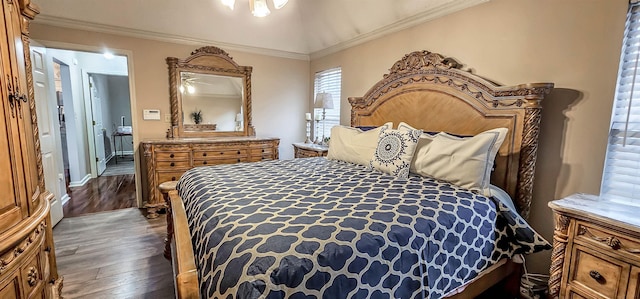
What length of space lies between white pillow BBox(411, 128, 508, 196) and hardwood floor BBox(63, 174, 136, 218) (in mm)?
3909

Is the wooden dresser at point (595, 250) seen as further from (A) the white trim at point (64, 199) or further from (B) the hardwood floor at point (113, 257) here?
(A) the white trim at point (64, 199)

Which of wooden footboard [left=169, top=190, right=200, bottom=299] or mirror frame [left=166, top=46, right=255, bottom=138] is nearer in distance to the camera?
wooden footboard [left=169, top=190, right=200, bottom=299]

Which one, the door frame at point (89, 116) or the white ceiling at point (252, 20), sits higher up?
the white ceiling at point (252, 20)

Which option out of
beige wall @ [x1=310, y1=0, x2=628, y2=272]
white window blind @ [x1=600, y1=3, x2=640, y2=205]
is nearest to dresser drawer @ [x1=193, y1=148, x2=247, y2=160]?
beige wall @ [x1=310, y1=0, x2=628, y2=272]

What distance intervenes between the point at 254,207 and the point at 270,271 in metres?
0.50

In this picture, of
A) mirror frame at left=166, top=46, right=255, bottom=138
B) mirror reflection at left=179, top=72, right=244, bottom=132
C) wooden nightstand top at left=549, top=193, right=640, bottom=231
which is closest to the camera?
wooden nightstand top at left=549, top=193, right=640, bottom=231

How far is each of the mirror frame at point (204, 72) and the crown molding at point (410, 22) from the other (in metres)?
1.47

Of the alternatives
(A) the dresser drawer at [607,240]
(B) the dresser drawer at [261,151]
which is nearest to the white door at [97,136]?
(B) the dresser drawer at [261,151]

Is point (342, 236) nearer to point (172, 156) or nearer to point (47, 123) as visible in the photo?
point (172, 156)

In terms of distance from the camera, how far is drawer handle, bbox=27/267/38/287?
4.02ft

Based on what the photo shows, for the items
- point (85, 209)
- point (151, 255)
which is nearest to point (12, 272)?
point (151, 255)

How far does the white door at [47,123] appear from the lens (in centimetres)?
287

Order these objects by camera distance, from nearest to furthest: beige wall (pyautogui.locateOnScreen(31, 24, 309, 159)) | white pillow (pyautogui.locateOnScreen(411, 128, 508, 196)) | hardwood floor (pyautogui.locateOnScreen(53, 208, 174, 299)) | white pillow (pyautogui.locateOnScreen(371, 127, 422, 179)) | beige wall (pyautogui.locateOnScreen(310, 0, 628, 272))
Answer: beige wall (pyautogui.locateOnScreen(310, 0, 628, 272)) < white pillow (pyautogui.locateOnScreen(411, 128, 508, 196)) < hardwood floor (pyautogui.locateOnScreen(53, 208, 174, 299)) < white pillow (pyautogui.locateOnScreen(371, 127, 422, 179)) < beige wall (pyautogui.locateOnScreen(31, 24, 309, 159))

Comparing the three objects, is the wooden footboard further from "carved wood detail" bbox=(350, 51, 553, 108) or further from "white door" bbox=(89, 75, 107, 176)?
"white door" bbox=(89, 75, 107, 176)
